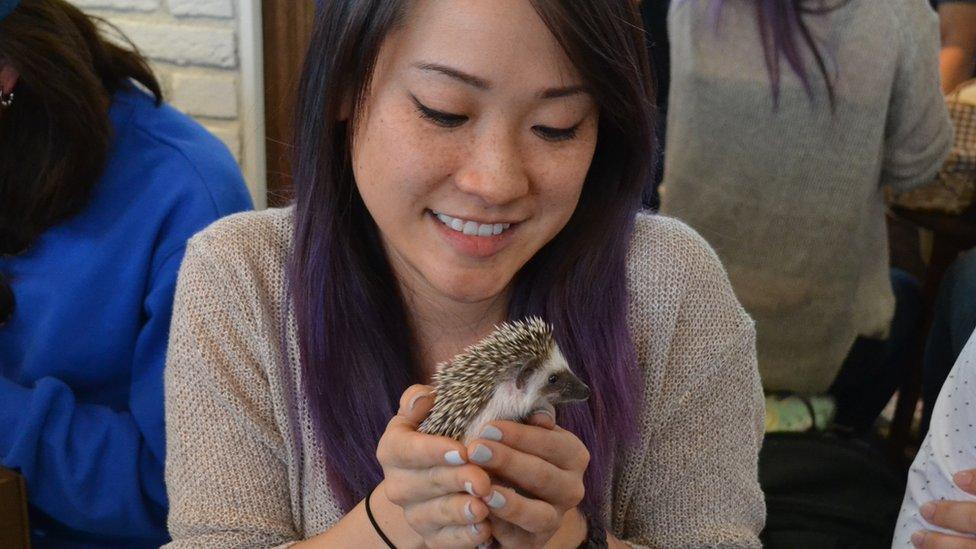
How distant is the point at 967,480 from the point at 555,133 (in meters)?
0.79

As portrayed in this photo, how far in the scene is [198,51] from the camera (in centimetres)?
233

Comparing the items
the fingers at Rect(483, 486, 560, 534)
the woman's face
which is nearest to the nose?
the woman's face

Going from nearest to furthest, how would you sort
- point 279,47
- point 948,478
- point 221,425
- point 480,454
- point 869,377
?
point 480,454
point 221,425
point 948,478
point 279,47
point 869,377

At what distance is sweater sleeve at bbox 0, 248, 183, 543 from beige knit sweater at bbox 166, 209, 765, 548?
0.24 metres

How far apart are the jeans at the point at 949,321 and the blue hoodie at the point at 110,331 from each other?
1778 mm

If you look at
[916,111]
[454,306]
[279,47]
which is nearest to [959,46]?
[916,111]

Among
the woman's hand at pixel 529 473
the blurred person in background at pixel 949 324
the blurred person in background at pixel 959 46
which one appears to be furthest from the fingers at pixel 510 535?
the blurred person in background at pixel 959 46

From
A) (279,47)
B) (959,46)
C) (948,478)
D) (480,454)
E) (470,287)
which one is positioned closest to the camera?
(480,454)

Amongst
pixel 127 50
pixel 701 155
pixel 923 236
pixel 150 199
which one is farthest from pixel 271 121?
pixel 923 236

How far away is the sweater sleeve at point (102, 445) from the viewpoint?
144 centimetres

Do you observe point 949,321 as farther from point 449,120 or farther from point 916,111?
point 449,120

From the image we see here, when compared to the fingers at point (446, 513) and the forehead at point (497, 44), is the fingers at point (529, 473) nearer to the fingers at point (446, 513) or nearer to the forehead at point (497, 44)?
the fingers at point (446, 513)

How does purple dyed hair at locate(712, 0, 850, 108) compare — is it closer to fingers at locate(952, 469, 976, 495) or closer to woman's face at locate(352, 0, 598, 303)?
fingers at locate(952, 469, 976, 495)

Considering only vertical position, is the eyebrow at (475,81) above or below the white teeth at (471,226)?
above
